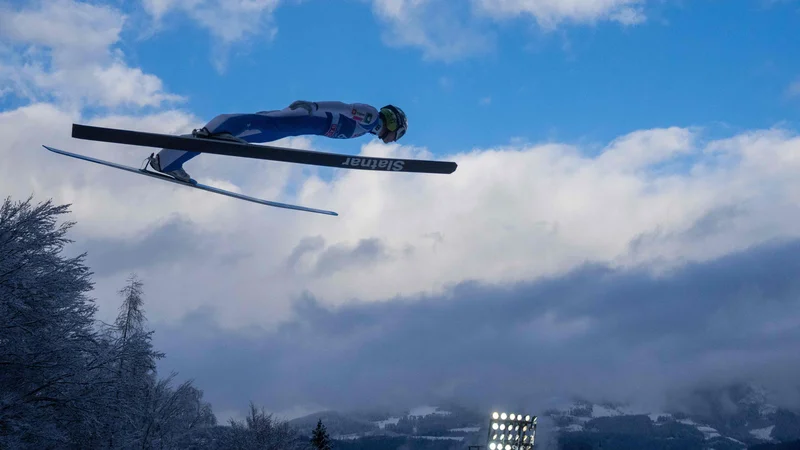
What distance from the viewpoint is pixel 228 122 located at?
29.0 feet

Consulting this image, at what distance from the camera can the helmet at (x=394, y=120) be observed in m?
10.1

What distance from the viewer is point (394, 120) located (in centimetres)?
1008

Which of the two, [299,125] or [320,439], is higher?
[299,125]

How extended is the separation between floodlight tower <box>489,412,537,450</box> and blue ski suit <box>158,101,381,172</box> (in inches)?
778

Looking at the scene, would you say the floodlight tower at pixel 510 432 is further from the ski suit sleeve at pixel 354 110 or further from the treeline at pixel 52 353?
the ski suit sleeve at pixel 354 110

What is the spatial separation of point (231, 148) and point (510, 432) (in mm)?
21964

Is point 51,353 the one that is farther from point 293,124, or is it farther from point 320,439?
point 320,439

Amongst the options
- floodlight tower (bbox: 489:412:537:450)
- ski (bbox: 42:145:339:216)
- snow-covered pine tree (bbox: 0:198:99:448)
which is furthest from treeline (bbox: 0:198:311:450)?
floodlight tower (bbox: 489:412:537:450)

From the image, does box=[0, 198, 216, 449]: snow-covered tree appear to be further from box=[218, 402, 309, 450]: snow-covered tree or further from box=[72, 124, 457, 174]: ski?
box=[218, 402, 309, 450]: snow-covered tree

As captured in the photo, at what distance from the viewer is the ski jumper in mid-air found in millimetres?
8883

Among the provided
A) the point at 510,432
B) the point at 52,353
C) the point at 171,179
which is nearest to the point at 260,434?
the point at 510,432

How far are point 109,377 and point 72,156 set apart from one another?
876 centimetres

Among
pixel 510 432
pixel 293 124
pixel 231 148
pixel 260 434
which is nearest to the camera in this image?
pixel 231 148

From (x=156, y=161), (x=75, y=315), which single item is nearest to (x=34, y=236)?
(x=75, y=315)
